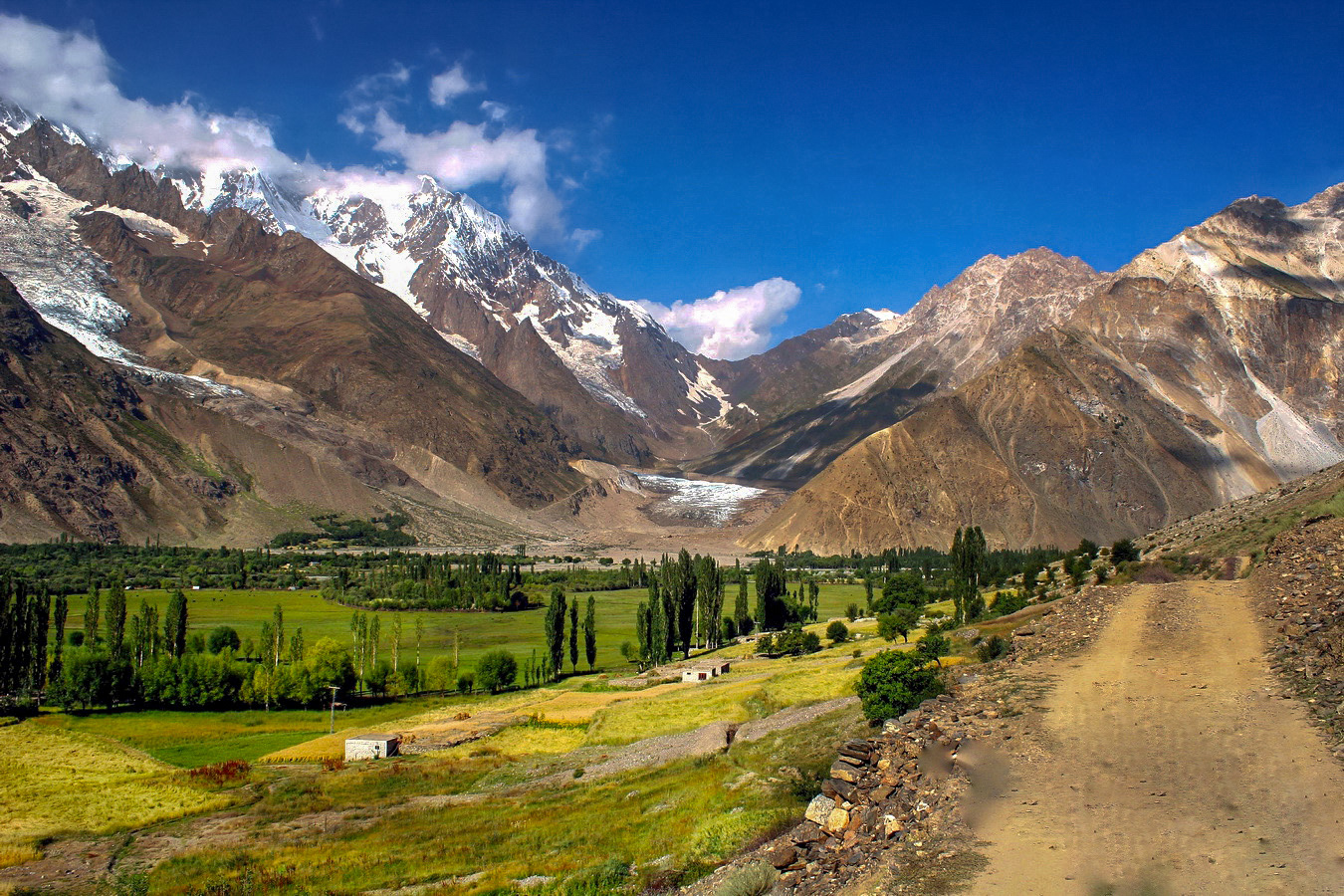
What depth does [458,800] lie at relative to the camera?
3719 centimetres

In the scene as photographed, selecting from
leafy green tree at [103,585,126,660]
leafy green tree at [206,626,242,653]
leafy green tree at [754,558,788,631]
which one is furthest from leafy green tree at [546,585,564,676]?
leafy green tree at [103,585,126,660]

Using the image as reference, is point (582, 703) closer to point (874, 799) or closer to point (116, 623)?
point (874, 799)

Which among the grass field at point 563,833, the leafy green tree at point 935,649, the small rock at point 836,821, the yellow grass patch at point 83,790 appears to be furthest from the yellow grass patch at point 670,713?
the small rock at point 836,821

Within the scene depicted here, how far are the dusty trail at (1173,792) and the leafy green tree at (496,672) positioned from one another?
56.2m

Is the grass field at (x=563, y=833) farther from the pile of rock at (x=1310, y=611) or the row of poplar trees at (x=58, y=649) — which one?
the row of poplar trees at (x=58, y=649)

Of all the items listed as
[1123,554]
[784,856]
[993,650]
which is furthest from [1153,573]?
[784,856]

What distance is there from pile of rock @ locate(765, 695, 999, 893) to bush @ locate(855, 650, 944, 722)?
3.19 meters

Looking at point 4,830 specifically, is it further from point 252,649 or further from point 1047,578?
point 1047,578

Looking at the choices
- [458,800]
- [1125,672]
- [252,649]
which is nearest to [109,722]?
[252,649]

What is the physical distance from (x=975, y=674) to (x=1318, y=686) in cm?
996

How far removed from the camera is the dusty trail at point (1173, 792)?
50.2ft

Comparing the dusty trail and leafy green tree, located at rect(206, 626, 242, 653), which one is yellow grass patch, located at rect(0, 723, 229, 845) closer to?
leafy green tree, located at rect(206, 626, 242, 653)

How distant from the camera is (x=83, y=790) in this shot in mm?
41688

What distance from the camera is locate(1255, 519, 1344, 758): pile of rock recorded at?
2416 centimetres
